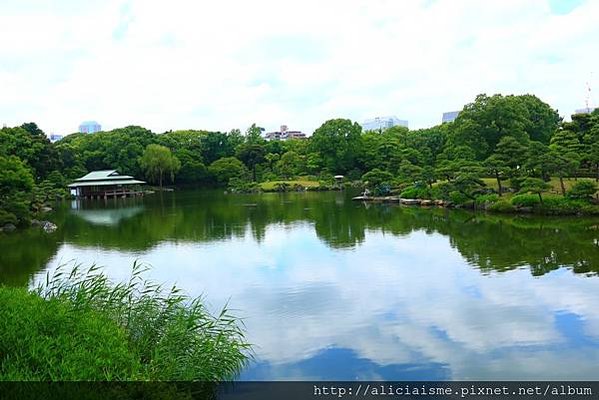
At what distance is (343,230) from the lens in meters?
17.5

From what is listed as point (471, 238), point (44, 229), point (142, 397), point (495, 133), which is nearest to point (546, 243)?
point (471, 238)

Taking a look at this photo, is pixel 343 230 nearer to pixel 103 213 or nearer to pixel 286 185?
pixel 103 213

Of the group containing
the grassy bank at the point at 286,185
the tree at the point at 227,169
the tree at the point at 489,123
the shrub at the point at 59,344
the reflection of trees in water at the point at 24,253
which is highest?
the tree at the point at 489,123

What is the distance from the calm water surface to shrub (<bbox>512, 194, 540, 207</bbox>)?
4.26 feet

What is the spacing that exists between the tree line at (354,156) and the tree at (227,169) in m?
0.10

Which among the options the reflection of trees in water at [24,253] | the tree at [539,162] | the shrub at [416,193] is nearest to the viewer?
the reflection of trees in water at [24,253]

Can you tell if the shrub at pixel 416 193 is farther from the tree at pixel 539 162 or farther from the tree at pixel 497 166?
the tree at pixel 539 162

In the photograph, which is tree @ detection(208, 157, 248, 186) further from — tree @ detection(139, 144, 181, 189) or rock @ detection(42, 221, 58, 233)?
rock @ detection(42, 221, 58, 233)

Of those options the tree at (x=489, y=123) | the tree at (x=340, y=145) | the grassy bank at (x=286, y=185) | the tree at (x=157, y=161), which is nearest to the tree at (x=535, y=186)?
the tree at (x=489, y=123)

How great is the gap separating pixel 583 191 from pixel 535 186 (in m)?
1.51

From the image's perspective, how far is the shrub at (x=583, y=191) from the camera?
18078 millimetres

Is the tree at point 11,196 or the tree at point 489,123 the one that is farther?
the tree at point 489,123

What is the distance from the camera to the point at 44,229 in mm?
19750

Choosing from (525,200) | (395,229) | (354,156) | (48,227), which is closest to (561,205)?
(525,200)
